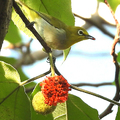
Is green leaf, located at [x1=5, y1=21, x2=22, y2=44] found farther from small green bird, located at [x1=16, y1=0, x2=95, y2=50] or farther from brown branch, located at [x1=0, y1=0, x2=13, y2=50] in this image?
brown branch, located at [x1=0, y1=0, x2=13, y2=50]

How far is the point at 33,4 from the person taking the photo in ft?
6.86

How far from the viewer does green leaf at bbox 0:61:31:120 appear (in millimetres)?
1699

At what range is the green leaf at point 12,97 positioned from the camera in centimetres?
170

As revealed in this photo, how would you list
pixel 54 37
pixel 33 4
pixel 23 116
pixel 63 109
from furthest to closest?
pixel 54 37 → pixel 33 4 → pixel 63 109 → pixel 23 116

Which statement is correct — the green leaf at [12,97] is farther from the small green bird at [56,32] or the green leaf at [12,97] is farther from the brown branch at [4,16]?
the small green bird at [56,32]

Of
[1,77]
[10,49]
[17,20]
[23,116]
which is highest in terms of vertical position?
[17,20]

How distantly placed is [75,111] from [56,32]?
963 millimetres

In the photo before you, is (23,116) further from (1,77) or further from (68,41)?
(68,41)

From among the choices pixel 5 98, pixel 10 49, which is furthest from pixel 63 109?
pixel 10 49

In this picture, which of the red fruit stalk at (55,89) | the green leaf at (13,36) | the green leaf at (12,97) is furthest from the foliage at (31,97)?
the green leaf at (13,36)

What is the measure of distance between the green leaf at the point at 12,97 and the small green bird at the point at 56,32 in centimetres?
69

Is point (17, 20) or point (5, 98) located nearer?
point (5, 98)

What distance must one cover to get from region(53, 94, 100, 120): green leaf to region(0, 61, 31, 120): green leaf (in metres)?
0.30

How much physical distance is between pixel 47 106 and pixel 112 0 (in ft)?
5.17
